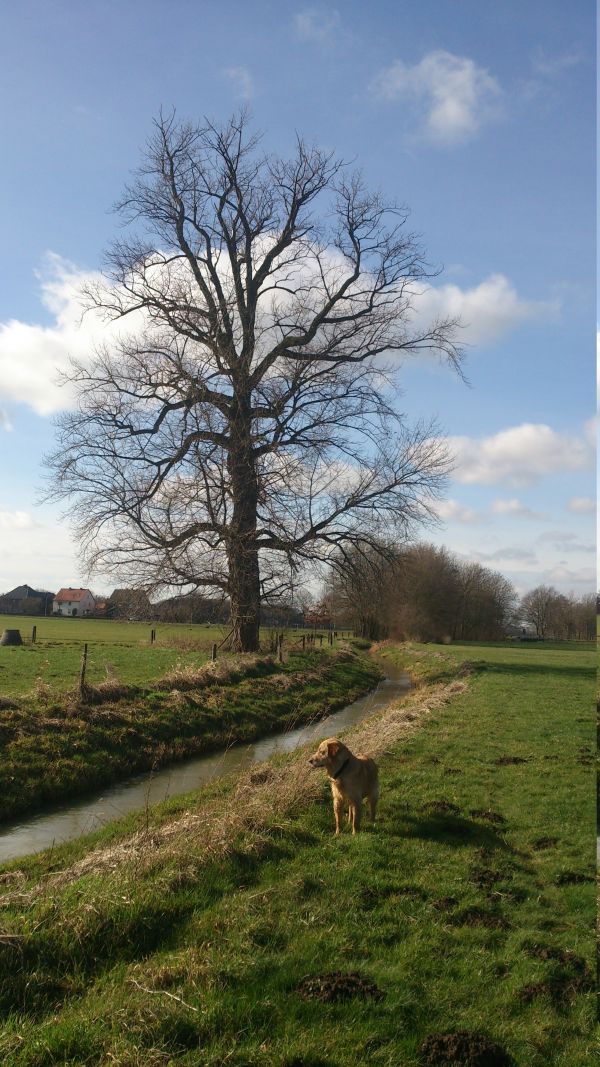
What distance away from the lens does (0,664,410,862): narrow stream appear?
10.1 meters

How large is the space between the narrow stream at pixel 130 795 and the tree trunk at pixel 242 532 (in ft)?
27.5

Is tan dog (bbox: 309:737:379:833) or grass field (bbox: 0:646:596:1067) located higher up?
tan dog (bbox: 309:737:379:833)

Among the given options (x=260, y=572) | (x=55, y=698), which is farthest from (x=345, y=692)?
(x=55, y=698)

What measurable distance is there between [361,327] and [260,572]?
10.6m

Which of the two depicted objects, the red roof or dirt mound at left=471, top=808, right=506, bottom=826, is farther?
the red roof

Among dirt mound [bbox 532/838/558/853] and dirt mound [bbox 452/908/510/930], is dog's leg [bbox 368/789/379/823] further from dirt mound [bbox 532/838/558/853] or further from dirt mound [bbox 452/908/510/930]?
dirt mound [bbox 452/908/510/930]

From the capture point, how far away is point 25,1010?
15.5 ft

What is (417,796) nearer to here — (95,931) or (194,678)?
(95,931)

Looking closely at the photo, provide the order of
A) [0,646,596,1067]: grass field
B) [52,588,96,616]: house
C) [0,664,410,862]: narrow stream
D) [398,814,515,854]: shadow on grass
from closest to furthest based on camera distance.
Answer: [0,646,596,1067]: grass field
[398,814,515,854]: shadow on grass
[0,664,410,862]: narrow stream
[52,588,96,616]: house

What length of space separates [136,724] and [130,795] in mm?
3358

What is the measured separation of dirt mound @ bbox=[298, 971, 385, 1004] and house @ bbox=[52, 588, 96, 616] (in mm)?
100280

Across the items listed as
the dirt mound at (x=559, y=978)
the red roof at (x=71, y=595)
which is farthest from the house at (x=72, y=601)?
the dirt mound at (x=559, y=978)

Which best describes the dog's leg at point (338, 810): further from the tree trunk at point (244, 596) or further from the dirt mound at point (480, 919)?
the tree trunk at point (244, 596)

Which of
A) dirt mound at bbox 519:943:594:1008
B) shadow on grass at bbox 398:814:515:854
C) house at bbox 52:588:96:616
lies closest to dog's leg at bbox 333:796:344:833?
shadow on grass at bbox 398:814:515:854
